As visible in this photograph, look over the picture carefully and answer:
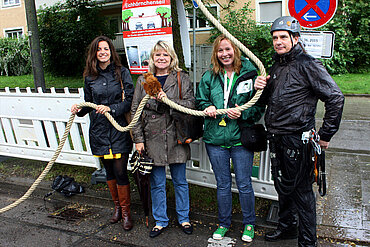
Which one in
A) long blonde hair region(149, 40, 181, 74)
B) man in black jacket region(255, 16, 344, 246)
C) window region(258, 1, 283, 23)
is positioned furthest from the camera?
window region(258, 1, 283, 23)

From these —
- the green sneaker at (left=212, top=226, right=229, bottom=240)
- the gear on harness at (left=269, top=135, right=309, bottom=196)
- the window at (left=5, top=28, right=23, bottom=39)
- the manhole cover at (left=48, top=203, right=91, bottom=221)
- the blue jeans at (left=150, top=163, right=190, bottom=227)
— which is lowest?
the manhole cover at (left=48, top=203, right=91, bottom=221)

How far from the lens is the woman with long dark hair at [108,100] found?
11.5ft

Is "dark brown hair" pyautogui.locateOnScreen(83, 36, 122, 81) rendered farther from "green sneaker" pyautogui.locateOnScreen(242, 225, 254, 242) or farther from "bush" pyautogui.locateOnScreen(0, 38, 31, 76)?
"bush" pyautogui.locateOnScreen(0, 38, 31, 76)

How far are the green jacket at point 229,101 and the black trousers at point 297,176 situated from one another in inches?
13.1

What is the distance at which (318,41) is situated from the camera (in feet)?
11.8

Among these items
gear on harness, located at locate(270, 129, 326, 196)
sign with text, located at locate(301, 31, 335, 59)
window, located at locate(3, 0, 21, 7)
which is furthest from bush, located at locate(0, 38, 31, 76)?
gear on harness, located at locate(270, 129, 326, 196)

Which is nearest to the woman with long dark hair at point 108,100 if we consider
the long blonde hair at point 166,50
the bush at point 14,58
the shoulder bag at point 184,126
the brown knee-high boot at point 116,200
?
the brown knee-high boot at point 116,200

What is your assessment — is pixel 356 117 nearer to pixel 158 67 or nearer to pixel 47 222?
pixel 158 67

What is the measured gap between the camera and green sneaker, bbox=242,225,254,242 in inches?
129

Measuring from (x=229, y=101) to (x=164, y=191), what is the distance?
1242 millimetres

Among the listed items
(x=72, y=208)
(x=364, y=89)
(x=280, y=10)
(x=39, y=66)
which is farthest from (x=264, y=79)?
(x=280, y=10)

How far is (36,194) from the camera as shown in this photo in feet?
15.6

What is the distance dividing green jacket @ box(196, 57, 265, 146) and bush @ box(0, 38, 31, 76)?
24.2 meters

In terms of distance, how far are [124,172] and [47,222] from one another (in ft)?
3.95
